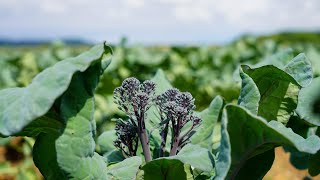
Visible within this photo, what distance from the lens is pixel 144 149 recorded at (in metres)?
1.32

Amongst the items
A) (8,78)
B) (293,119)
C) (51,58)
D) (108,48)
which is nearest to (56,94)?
(108,48)

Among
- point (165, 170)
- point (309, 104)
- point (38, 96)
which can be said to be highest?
point (38, 96)

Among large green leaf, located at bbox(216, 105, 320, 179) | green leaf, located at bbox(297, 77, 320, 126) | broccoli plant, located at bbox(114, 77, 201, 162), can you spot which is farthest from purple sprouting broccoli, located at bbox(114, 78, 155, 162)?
green leaf, located at bbox(297, 77, 320, 126)

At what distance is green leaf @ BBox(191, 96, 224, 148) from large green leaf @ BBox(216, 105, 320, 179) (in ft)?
0.87

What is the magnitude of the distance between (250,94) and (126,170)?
0.37 m

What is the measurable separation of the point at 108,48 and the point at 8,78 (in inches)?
222

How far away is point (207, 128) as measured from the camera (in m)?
1.46

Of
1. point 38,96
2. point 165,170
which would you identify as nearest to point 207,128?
point 165,170

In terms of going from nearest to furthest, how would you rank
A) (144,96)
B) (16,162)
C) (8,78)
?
(144,96)
(16,162)
(8,78)

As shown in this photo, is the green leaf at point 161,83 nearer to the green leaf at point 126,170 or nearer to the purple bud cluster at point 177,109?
the purple bud cluster at point 177,109

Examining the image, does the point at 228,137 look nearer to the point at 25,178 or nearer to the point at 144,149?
the point at 144,149

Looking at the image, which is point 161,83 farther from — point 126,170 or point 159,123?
point 126,170

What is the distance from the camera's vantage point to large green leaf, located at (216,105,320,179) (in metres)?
1.02

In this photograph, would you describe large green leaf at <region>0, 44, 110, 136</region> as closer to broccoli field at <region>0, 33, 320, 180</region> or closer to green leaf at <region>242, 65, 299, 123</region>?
broccoli field at <region>0, 33, 320, 180</region>
